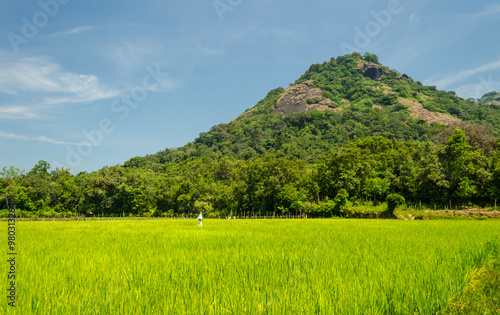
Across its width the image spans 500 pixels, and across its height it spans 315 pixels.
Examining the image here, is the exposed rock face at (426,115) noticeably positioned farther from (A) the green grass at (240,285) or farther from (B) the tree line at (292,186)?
(A) the green grass at (240,285)

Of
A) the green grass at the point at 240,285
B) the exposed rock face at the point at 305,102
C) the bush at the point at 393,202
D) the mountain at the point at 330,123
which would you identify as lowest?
the bush at the point at 393,202

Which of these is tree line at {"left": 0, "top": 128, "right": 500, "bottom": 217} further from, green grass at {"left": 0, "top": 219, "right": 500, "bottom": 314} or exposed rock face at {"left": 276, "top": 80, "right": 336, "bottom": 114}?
exposed rock face at {"left": 276, "top": 80, "right": 336, "bottom": 114}

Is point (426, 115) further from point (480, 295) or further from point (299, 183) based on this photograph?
point (480, 295)

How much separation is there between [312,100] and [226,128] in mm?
59557

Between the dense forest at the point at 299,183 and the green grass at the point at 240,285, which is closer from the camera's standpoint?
the green grass at the point at 240,285

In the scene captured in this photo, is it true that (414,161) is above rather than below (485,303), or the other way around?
above

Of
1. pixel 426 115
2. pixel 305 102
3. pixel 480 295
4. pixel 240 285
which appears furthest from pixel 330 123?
pixel 240 285

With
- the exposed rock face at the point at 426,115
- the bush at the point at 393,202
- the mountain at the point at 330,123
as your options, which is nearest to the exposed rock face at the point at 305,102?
the mountain at the point at 330,123

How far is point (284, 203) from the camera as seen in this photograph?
4925 centimetres

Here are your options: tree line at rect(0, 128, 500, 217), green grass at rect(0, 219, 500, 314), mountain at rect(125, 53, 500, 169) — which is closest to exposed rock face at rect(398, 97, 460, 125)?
mountain at rect(125, 53, 500, 169)

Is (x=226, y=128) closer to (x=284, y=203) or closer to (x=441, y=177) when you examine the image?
(x=284, y=203)

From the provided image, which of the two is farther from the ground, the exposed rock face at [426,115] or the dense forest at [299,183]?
the exposed rock face at [426,115]

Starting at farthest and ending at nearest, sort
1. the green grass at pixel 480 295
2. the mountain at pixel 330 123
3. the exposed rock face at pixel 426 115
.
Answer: the exposed rock face at pixel 426 115 → the mountain at pixel 330 123 → the green grass at pixel 480 295

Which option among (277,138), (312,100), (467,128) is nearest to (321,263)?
(467,128)
